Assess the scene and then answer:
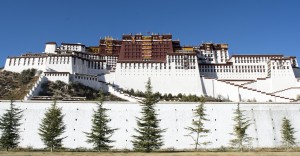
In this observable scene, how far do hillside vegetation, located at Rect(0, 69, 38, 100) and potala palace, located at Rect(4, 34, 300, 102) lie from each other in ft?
8.53

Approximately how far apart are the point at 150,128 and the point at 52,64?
1976 inches

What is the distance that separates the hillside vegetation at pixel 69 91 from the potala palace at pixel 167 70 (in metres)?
1.68

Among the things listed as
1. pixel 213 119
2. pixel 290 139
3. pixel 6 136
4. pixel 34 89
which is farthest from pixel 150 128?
pixel 34 89

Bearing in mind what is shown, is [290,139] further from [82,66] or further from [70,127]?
[82,66]

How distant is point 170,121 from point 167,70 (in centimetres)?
4160

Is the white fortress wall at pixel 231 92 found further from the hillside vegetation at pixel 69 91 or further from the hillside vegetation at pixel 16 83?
the hillside vegetation at pixel 16 83

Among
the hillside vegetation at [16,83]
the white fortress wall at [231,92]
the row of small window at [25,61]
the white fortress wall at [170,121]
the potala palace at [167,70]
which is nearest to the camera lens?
the white fortress wall at [170,121]

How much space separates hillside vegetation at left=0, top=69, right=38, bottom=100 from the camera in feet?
183

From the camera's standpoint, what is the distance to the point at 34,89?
A: 58031mm

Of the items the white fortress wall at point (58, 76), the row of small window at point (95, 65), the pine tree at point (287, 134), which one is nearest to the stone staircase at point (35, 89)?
the white fortress wall at point (58, 76)

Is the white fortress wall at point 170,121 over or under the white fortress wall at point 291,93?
under

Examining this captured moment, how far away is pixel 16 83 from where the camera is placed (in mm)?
64938

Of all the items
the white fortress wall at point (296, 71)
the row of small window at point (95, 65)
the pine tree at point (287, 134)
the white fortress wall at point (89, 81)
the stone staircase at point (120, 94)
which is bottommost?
the pine tree at point (287, 134)

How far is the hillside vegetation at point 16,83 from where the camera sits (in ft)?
183
